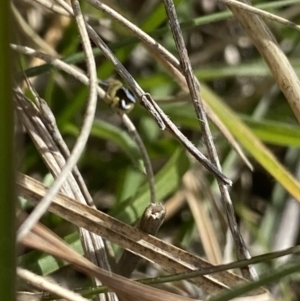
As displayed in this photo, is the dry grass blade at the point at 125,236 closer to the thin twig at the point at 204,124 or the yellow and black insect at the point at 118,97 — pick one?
the thin twig at the point at 204,124

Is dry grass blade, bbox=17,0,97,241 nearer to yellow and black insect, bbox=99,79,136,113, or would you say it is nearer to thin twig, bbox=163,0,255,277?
thin twig, bbox=163,0,255,277

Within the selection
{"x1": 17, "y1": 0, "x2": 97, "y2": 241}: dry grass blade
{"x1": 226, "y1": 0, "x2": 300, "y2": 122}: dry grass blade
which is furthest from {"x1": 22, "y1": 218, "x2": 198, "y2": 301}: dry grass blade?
{"x1": 226, "y1": 0, "x2": 300, "y2": 122}: dry grass blade

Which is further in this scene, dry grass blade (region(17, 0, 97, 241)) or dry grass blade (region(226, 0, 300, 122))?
dry grass blade (region(226, 0, 300, 122))

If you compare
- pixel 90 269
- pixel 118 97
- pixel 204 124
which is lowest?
pixel 90 269

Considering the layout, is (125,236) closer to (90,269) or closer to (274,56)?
(90,269)

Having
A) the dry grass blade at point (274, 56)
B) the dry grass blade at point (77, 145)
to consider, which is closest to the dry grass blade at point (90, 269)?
the dry grass blade at point (77, 145)

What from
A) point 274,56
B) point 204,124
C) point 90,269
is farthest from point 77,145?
point 274,56

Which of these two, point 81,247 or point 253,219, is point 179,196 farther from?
point 81,247
